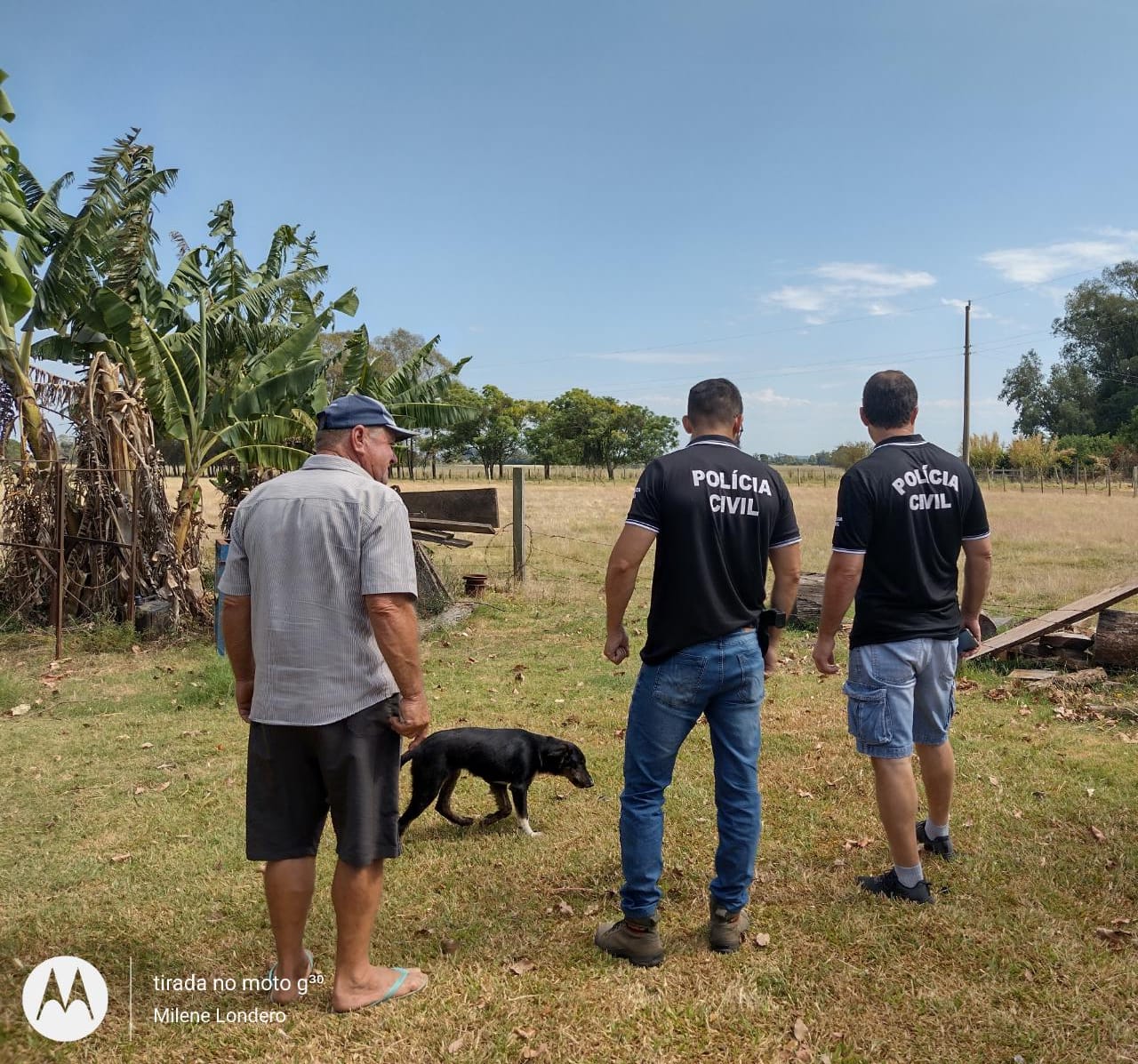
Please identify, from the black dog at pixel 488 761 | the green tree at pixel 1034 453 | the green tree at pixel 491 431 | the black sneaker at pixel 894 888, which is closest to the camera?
the black sneaker at pixel 894 888

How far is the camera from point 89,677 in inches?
366

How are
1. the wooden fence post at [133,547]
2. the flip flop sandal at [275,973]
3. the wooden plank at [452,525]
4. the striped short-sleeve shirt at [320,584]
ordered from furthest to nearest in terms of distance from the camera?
1. the wooden plank at [452,525]
2. the wooden fence post at [133,547]
3. the flip flop sandal at [275,973]
4. the striped short-sleeve shirt at [320,584]

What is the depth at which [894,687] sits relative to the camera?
12.4 feet

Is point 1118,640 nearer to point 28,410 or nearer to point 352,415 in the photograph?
point 352,415

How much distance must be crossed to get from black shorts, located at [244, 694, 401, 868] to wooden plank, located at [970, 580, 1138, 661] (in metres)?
6.82

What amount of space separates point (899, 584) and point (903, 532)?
0.77 ft

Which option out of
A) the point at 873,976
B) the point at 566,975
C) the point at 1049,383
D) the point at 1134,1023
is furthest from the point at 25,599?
the point at 1049,383

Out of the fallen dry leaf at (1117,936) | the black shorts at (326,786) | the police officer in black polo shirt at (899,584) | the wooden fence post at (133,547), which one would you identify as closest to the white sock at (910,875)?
the police officer in black polo shirt at (899,584)

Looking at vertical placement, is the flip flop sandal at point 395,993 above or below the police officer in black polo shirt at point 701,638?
below

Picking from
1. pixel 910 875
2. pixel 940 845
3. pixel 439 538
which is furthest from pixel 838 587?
pixel 439 538

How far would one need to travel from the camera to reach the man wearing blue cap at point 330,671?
303 centimetres

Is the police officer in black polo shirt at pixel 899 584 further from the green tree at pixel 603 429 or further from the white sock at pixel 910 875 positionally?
the green tree at pixel 603 429

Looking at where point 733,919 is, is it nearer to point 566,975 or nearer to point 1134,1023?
point 566,975

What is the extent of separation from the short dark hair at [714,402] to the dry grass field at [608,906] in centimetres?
227
